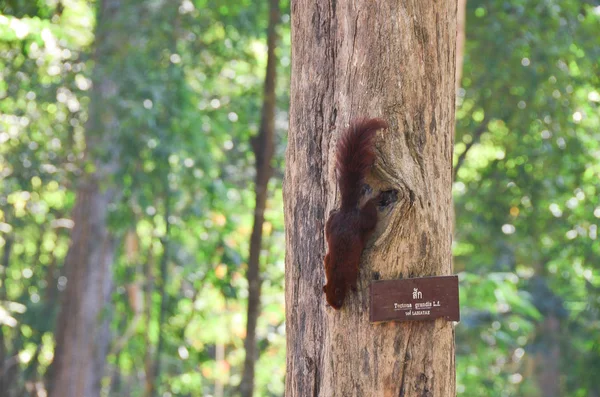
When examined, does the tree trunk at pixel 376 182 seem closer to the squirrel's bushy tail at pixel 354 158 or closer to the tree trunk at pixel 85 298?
the squirrel's bushy tail at pixel 354 158

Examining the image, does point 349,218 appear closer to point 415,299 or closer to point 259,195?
point 415,299

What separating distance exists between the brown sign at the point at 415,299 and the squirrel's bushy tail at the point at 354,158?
0.27 meters

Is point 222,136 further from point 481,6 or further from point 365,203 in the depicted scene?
point 365,203

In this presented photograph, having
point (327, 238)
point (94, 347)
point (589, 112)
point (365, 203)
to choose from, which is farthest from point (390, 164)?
point (94, 347)

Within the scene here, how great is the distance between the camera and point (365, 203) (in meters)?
2.34

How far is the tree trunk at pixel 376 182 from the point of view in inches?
92.0

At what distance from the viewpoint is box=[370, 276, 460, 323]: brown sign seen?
2.30 m

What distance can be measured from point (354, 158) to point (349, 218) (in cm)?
18

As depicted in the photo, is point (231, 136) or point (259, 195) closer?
point (259, 195)

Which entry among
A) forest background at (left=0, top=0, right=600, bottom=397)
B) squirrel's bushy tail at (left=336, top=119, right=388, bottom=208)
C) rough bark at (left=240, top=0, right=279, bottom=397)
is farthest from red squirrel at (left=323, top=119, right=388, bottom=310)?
rough bark at (left=240, top=0, right=279, bottom=397)

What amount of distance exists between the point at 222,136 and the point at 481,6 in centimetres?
259

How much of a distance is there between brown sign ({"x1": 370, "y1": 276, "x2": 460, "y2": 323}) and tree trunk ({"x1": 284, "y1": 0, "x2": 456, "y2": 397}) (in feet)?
0.12

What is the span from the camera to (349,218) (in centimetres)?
231

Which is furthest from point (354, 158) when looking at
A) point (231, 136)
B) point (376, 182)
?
point (231, 136)
